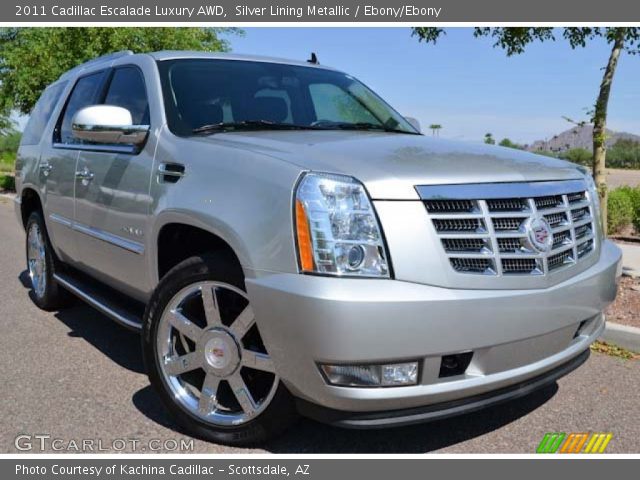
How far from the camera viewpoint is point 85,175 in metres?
4.32

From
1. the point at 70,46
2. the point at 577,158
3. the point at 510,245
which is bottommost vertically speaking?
the point at 577,158

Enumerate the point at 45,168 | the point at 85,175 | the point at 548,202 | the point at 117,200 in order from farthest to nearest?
the point at 45,168 < the point at 85,175 < the point at 117,200 < the point at 548,202

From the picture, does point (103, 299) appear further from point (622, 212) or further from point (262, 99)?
point (622, 212)


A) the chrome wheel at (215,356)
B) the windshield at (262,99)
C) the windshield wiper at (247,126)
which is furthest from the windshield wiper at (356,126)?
the chrome wheel at (215,356)

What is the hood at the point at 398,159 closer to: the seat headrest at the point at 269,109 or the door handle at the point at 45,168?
the seat headrest at the point at 269,109

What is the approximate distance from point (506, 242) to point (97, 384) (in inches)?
100

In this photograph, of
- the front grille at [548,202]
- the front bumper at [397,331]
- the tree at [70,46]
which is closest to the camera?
the front bumper at [397,331]

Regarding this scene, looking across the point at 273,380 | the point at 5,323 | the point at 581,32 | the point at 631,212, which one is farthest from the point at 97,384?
the point at 631,212

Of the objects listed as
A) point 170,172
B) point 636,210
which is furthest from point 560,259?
point 636,210

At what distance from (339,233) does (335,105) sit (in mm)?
1981

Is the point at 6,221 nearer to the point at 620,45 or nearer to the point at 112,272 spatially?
the point at 112,272

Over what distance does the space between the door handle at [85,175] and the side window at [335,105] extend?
152 centimetres

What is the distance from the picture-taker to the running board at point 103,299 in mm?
3713

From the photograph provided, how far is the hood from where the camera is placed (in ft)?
8.61
